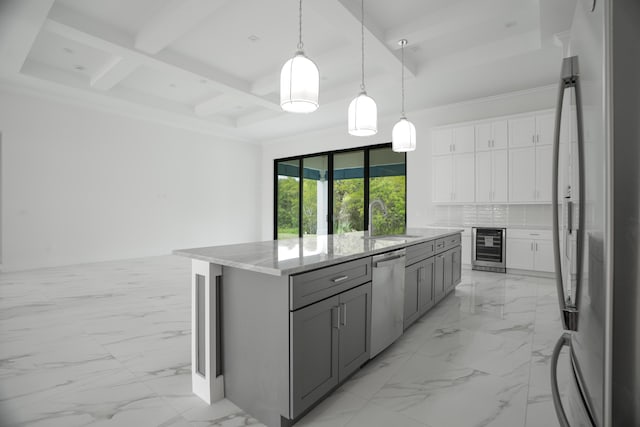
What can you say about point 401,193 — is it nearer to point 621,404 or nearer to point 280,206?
point 280,206

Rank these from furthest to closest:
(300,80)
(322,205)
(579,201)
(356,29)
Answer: (322,205) → (356,29) → (300,80) → (579,201)

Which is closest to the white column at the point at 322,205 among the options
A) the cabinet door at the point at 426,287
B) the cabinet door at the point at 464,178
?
the cabinet door at the point at 464,178

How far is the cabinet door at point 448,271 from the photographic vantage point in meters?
3.63

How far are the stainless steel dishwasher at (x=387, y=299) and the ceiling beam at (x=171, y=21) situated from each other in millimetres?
2919

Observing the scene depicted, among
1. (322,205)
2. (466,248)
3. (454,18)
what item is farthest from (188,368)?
(322,205)

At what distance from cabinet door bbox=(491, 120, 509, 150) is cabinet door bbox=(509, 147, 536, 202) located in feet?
0.63

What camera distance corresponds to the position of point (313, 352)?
1.62 meters

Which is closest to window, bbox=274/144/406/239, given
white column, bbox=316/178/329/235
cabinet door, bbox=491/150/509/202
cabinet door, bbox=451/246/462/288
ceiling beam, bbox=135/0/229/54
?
white column, bbox=316/178/329/235

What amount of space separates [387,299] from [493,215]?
435 centimetres

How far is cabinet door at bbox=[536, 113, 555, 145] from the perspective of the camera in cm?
489

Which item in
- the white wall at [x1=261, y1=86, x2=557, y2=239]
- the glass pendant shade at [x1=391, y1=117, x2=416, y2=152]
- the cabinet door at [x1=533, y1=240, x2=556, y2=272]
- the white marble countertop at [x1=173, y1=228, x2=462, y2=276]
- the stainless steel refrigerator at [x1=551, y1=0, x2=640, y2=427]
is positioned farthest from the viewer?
the white wall at [x1=261, y1=86, x2=557, y2=239]

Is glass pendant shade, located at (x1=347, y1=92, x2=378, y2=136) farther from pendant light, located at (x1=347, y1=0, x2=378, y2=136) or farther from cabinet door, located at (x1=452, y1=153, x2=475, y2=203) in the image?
cabinet door, located at (x1=452, y1=153, x2=475, y2=203)

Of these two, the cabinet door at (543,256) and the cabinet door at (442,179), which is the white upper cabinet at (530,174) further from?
the cabinet door at (442,179)

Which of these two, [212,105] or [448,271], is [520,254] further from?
[212,105]
